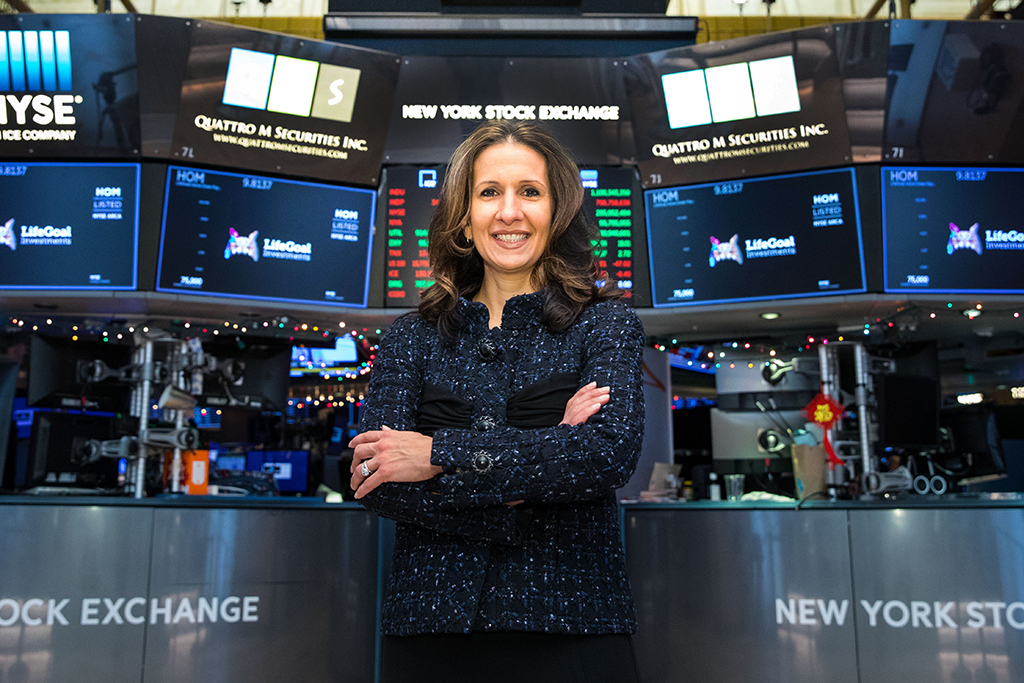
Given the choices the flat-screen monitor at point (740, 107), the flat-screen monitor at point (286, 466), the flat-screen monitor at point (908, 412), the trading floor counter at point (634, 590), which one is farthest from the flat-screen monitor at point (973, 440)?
the flat-screen monitor at point (286, 466)

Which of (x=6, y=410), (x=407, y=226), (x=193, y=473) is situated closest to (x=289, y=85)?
(x=407, y=226)

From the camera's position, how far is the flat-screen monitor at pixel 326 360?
5762mm

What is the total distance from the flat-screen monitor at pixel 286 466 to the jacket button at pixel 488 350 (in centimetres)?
560

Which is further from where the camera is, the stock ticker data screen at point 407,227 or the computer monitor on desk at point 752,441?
the computer monitor on desk at point 752,441

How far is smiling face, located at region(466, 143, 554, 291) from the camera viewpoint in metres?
1.34

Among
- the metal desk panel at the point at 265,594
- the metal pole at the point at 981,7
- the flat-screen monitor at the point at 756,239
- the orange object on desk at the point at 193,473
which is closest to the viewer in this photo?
the metal desk panel at the point at 265,594

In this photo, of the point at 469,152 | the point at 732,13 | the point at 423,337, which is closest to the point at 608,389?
the point at 423,337

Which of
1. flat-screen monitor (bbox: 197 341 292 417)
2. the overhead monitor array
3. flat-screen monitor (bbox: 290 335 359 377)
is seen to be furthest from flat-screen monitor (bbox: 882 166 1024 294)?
flat-screen monitor (bbox: 290 335 359 377)

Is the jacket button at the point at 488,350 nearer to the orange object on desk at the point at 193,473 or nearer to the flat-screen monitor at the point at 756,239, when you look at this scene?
the flat-screen monitor at the point at 756,239

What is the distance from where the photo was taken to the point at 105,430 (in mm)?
4145

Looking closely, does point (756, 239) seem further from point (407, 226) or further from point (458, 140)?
point (407, 226)

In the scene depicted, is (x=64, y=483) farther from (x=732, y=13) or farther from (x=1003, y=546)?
(x=732, y=13)

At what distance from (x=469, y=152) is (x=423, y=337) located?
30 cm

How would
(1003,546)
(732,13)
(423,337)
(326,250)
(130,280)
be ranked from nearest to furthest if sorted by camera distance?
(423,337), (1003,546), (130,280), (326,250), (732,13)
